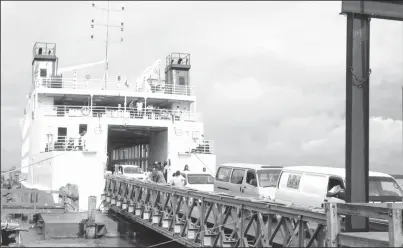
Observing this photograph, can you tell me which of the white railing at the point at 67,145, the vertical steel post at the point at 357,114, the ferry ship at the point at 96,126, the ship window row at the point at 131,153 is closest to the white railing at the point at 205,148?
the ferry ship at the point at 96,126

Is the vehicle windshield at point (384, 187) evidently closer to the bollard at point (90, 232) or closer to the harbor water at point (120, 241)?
the harbor water at point (120, 241)

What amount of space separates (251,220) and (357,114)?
2.70 m

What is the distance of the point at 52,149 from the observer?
2220cm

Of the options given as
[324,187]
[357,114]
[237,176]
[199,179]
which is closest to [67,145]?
[199,179]

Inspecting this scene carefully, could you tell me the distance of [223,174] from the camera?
1677 cm

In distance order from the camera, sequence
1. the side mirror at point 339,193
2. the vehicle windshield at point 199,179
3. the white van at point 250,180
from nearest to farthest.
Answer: the side mirror at point 339,193 < the white van at point 250,180 < the vehicle windshield at point 199,179

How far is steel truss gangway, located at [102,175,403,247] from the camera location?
593cm

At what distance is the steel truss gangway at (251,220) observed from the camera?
5930mm

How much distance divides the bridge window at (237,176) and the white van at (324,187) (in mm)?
3232

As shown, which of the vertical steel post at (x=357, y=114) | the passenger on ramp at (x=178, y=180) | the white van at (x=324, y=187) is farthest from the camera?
the passenger on ramp at (x=178, y=180)

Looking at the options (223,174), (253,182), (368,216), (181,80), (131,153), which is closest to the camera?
(368,216)

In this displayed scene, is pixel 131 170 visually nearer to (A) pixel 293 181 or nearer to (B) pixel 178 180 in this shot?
(B) pixel 178 180

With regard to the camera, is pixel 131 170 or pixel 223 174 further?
pixel 131 170

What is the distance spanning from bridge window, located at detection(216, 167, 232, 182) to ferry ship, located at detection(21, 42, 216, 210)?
6.40 meters
